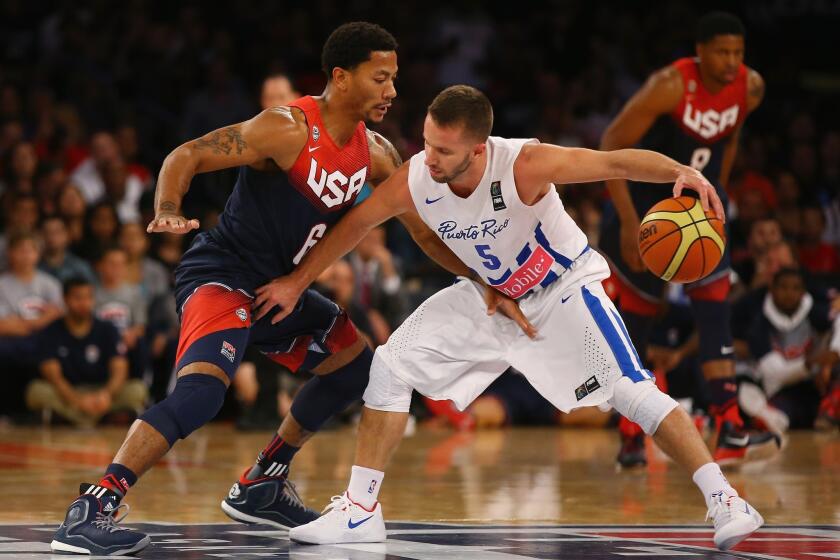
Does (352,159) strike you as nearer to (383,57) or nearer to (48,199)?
(383,57)

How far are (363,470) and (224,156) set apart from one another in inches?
49.8

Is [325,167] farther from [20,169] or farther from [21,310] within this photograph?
[20,169]

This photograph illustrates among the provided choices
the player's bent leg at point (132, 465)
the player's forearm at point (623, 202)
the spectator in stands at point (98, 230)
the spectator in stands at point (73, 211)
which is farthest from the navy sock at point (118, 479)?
the spectator in stands at point (73, 211)

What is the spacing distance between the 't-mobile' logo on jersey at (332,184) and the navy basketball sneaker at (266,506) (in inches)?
45.9

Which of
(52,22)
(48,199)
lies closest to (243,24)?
(52,22)

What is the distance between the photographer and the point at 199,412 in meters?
4.81

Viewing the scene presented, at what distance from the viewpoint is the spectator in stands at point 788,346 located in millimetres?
10656

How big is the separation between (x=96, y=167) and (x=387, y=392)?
26.6ft

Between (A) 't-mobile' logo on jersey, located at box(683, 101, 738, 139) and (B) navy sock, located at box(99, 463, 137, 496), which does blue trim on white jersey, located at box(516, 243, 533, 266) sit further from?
(A) 't-mobile' logo on jersey, located at box(683, 101, 738, 139)

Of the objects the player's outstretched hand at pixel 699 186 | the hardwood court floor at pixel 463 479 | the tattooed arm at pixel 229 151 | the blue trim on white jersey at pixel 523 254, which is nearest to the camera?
the player's outstretched hand at pixel 699 186

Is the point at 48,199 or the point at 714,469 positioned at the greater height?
the point at 48,199

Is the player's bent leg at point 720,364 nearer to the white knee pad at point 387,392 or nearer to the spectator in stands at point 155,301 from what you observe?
the white knee pad at point 387,392

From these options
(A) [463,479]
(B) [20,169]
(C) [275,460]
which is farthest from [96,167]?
(C) [275,460]

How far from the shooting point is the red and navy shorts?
4.99m
